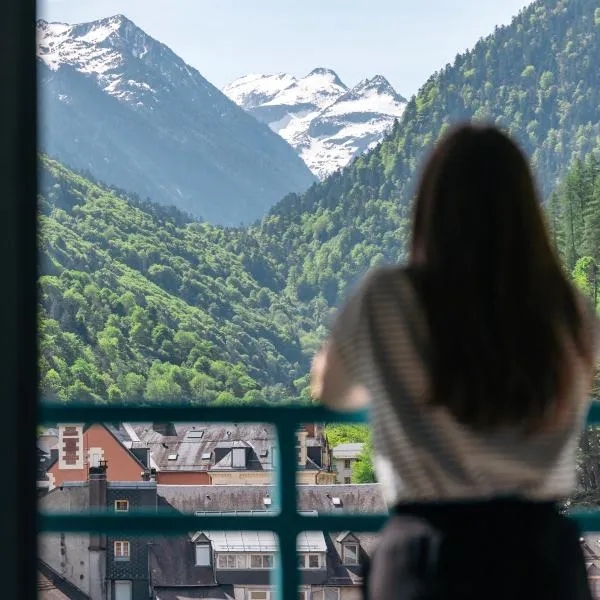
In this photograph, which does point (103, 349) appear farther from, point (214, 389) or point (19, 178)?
point (19, 178)

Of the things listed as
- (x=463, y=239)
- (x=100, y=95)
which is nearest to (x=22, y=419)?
(x=463, y=239)

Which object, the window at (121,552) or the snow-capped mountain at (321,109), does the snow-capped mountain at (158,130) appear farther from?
the window at (121,552)

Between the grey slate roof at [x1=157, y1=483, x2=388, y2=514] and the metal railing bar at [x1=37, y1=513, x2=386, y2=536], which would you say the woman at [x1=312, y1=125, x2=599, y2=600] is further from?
the metal railing bar at [x1=37, y1=513, x2=386, y2=536]

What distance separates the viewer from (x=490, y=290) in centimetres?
97

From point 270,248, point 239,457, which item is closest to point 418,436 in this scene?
point 239,457

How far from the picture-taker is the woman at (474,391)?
0.95 m

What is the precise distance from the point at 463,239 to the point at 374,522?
0.61m

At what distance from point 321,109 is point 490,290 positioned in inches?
2224

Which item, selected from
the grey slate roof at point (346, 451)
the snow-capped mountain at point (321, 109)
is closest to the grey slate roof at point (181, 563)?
the grey slate roof at point (346, 451)

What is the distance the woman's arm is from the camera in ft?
3.35

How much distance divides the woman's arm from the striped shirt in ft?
0.08

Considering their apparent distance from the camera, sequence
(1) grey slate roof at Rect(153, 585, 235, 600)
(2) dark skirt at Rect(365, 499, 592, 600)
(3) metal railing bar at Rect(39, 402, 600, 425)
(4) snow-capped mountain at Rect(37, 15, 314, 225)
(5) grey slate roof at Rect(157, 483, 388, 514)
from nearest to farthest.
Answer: (2) dark skirt at Rect(365, 499, 592, 600) → (3) metal railing bar at Rect(39, 402, 600, 425) → (5) grey slate roof at Rect(157, 483, 388, 514) → (1) grey slate roof at Rect(153, 585, 235, 600) → (4) snow-capped mountain at Rect(37, 15, 314, 225)

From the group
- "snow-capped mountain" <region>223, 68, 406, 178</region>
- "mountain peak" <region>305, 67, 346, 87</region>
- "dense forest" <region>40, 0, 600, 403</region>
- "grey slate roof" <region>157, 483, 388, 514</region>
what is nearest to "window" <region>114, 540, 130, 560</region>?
"grey slate roof" <region>157, 483, 388, 514</region>

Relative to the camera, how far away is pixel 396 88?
2218 inches
